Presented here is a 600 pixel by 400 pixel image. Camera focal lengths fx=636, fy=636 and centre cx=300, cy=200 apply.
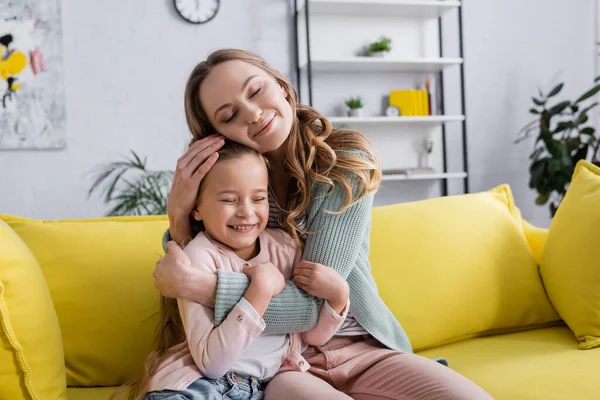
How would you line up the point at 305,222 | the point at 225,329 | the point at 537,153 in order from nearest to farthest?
1. the point at 225,329
2. the point at 305,222
3. the point at 537,153

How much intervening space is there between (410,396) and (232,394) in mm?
342

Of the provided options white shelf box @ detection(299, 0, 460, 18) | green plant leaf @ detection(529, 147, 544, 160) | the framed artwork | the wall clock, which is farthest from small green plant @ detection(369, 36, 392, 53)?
the framed artwork

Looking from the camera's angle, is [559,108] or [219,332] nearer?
[219,332]

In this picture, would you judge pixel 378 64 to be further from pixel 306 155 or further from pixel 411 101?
pixel 306 155

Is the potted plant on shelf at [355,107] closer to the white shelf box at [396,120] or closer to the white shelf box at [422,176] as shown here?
the white shelf box at [396,120]

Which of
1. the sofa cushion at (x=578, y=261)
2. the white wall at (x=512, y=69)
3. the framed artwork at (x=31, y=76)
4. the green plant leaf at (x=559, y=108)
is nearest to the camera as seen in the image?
the sofa cushion at (x=578, y=261)

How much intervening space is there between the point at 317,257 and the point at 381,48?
9.17 feet

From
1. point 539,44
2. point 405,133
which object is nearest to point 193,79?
point 405,133

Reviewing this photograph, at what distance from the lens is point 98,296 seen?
4.96ft

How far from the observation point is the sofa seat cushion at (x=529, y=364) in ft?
4.48

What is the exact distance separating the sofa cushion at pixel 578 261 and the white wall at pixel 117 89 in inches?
95.6

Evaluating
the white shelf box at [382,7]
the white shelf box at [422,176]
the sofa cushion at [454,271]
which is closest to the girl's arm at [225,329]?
the sofa cushion at [454,271]

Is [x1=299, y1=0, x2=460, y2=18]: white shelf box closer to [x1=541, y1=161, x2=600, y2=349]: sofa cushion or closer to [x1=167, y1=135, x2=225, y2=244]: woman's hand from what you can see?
[x1=541, y1=161, x2=600, y2=349]: sofa cushion

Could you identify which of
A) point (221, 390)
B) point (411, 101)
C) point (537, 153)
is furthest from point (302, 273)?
point (537, 153)
